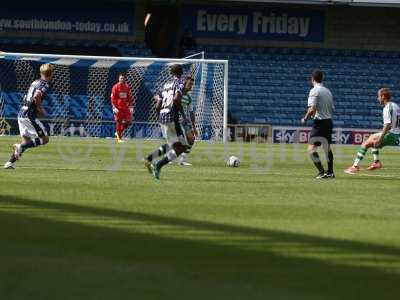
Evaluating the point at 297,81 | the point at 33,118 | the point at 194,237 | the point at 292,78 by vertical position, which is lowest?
the point at 194,237

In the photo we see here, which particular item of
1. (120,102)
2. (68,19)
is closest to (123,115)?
(120,102)

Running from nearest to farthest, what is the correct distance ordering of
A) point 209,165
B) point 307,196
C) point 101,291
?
1. point 101,291
2. point 307,196
3. point 209,165

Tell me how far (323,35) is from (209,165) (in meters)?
28.3

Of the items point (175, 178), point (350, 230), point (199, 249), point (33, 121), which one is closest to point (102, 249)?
point (199, 249)

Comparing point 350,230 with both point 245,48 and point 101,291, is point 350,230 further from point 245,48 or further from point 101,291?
point 245,48

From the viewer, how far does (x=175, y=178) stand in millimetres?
17781

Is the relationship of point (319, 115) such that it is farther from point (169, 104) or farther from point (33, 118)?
point (33, 118)

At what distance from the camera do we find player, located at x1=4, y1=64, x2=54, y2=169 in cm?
1881

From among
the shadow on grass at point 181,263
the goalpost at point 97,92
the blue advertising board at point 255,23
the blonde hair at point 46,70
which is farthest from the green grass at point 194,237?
the blue advertising board at point 255,23

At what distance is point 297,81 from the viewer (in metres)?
47.9

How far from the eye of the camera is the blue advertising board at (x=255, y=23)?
4872cm

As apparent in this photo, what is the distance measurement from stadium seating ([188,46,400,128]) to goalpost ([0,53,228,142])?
4924mm

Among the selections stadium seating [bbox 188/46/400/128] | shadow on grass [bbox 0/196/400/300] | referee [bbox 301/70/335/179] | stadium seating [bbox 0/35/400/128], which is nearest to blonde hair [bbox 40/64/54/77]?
referee [bbox 301/70/335/179]

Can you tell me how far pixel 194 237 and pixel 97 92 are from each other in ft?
117
